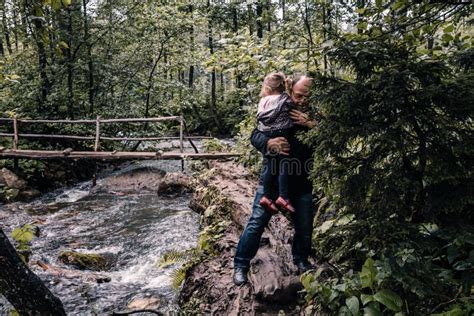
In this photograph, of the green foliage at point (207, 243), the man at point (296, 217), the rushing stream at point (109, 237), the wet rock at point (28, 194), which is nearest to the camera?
the man at point (296, 217)

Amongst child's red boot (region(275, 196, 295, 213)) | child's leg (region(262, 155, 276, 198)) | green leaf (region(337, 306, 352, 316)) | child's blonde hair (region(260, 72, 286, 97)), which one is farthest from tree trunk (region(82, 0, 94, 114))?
green leaf (region(337, 306, 352, 316))

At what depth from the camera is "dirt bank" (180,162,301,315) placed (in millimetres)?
3141

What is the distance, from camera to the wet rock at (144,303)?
4570 mm

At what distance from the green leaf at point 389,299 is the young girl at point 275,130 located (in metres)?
1.15

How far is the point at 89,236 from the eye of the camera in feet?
25.1

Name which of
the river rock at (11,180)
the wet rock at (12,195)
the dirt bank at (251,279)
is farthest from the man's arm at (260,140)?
the river rock at (11,180)

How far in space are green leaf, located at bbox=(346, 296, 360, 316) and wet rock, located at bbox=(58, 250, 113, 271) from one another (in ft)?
15.3

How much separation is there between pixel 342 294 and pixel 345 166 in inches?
32.4

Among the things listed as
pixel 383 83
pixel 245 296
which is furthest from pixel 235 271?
pixel 383 83

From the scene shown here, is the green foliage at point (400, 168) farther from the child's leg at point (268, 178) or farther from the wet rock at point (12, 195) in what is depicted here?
the wet rock at point (12, 195)

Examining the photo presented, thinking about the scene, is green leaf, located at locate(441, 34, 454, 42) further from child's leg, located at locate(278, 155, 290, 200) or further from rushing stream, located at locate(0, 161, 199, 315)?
rushing stream, located at locate(0, 161, 199, 315)

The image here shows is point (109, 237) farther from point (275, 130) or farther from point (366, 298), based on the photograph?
point (366, 298)

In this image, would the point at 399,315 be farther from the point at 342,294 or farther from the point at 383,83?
the point at 383,83

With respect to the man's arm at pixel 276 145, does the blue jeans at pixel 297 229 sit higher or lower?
lower
